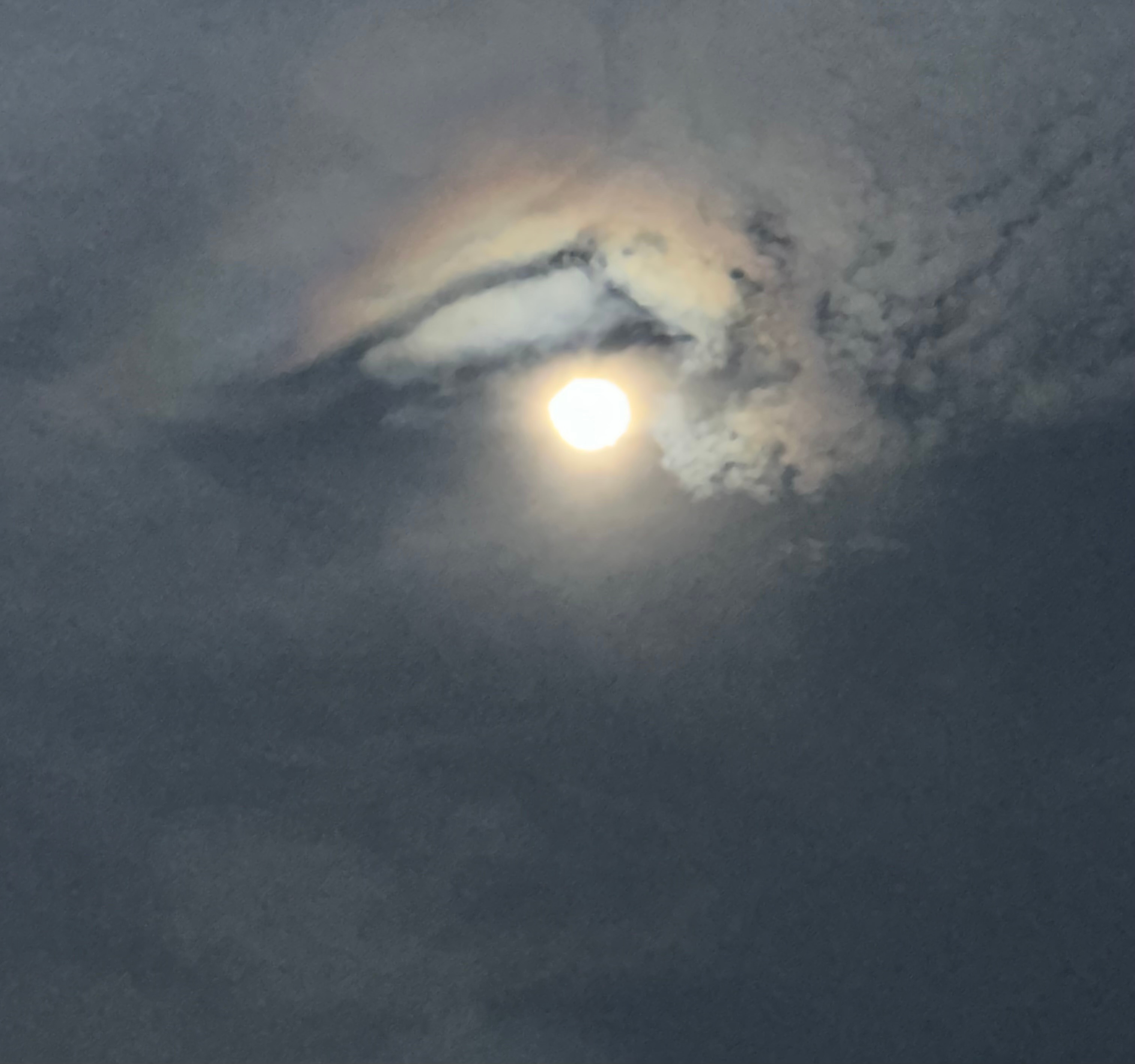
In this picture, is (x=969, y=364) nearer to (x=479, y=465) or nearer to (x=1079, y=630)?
(x=1079, y=630)

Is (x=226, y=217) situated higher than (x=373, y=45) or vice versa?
(x=373, y=45)

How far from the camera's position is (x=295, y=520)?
7.56 feet

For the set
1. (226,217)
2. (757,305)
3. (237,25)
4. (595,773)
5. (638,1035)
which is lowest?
(638,1035)

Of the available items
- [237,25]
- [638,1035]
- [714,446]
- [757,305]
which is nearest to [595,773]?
[638,1035]

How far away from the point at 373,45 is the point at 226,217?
1.45ft

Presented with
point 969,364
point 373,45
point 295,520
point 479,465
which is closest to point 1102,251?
point 969,364

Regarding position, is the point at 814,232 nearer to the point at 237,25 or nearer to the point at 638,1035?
the point at 237,25

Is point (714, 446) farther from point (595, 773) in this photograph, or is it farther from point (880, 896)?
point (880, 896)

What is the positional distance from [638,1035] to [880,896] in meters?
0.53

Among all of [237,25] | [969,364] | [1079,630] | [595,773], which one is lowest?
[1079,630]

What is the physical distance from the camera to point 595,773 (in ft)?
7.43

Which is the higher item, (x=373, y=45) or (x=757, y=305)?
(x=373, y=45)

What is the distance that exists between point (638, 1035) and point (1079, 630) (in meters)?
1.14

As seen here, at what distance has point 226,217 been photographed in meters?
2.29
